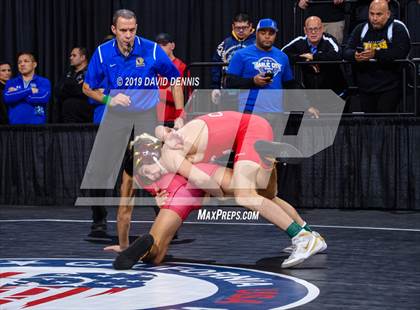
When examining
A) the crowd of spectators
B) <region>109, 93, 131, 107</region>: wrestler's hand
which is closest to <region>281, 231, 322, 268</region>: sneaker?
<region>109, 93, 131, 107</region>: wrestler's hand

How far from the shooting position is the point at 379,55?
10.6m

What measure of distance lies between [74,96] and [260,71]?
3.19 meters

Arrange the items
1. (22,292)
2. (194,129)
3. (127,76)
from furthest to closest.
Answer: (127,76) < (194,129) < (22,292)

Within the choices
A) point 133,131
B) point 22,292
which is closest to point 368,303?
point 22,292

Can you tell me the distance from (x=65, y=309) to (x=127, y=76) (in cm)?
326

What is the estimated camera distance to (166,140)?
7117 millimetres

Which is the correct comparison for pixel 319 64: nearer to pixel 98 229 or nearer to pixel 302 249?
pixel 98 229

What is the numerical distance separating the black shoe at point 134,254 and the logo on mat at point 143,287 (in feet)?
0.18

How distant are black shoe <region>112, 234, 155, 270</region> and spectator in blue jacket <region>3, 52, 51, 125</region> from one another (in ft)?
18.5

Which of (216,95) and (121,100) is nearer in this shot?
(121,100)

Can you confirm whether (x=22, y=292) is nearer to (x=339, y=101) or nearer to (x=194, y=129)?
(x=194, y=129)

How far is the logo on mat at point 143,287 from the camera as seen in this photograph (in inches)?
217

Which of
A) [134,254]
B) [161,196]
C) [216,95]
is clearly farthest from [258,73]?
[134,254]

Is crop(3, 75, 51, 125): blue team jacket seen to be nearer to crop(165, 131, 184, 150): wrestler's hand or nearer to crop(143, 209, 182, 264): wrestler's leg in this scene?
crop(165, 131, 184, 150): wrestler's hand
